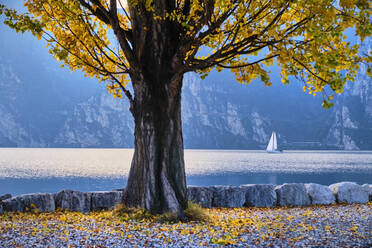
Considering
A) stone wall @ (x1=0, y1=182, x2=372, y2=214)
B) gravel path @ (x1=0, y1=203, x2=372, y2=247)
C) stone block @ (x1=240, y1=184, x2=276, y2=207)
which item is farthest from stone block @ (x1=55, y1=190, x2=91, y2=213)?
stone block @ (x1=240, y1=184, x2=276, y2=207)

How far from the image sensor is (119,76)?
13516mm

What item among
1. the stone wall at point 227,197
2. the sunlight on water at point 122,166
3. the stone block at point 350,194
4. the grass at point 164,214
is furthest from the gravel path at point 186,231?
the sunlight on water at point 122,166

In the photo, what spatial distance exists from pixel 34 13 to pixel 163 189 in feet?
20.0

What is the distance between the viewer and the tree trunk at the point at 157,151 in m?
10.2

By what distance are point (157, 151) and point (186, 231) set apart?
2.54 metres

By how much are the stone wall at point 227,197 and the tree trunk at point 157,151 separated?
111 inches

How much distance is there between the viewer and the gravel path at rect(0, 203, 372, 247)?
24.9ft

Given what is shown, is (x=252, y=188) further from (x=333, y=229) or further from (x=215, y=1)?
(x=215, y=1)

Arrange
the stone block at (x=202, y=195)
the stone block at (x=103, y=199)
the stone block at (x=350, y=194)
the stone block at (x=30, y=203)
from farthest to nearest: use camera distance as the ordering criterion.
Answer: the stone block at (x=350, y=194) < the stone block at (x=202, y=195) < the stone block at (x=103, y=199) < the stone block at (x=30, y=203)

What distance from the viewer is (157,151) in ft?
33.8

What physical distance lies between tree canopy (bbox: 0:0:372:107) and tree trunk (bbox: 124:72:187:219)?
0.73 metres

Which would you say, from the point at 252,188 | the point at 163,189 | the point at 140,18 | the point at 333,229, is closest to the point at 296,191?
the point at 252,188

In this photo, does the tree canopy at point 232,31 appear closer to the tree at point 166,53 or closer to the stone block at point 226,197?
the tree at point 166,53

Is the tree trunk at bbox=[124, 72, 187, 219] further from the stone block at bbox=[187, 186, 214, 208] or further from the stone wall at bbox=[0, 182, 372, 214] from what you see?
the stone block at bbox=[187, 186, 214, 208]
